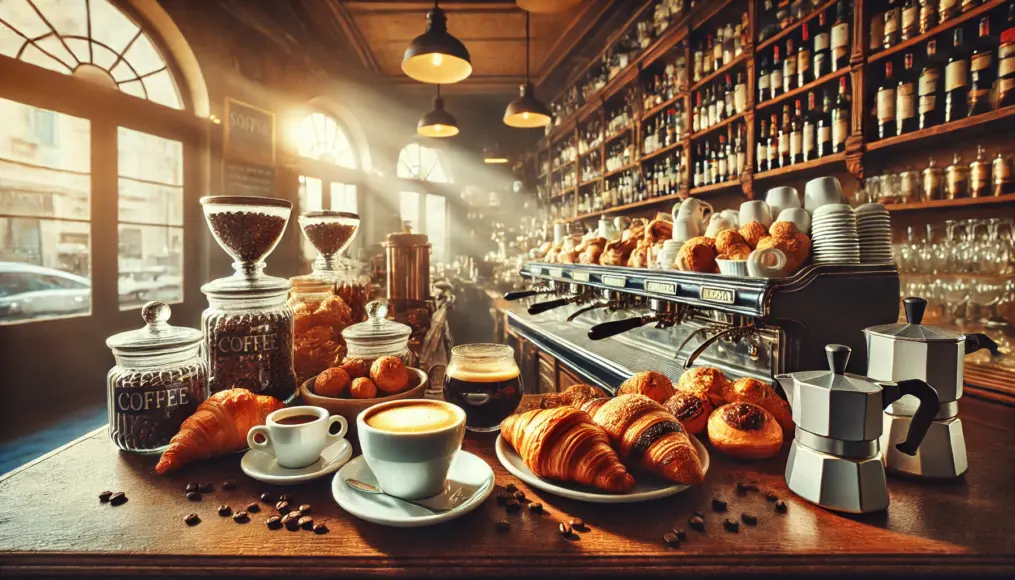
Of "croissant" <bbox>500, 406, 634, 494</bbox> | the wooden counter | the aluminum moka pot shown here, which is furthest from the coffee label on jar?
"croissant" <bbox>500, 406, 634, 494</bbox>

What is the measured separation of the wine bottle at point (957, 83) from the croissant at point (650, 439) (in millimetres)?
2418

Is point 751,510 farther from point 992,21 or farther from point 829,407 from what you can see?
point 992,21

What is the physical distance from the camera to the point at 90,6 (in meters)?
3.57

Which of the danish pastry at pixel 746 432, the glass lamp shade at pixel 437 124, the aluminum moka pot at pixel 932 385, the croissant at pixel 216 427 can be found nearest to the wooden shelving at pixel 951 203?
the aluminum moka pot at pixel 932 385

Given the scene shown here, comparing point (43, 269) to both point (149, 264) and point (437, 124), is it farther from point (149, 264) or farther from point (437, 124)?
point (437, 124)

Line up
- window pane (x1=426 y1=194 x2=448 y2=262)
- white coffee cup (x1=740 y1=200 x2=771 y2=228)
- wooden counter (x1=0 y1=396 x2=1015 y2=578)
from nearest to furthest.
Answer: wooden counter (x1=0 y1=396 x2=1015 y2=578) < white coffee cup (x1=740 y1=200 x2=771 y2=228) < window pane (x1=426 y1=194 x2=448 y2=262)

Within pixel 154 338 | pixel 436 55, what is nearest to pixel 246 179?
pixel 436 55

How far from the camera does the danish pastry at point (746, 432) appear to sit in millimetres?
935

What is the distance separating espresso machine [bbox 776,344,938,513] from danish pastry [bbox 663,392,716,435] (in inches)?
9.5

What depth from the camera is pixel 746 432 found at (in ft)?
3.09

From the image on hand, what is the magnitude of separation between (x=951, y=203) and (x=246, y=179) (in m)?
5.58

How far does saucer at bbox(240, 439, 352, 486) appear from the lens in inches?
32.7

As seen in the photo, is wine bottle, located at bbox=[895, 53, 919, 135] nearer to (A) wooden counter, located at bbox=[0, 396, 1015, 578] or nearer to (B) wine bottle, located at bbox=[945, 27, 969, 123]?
(B) wine bottle, located at bbox=[945, 27, 969, 123]

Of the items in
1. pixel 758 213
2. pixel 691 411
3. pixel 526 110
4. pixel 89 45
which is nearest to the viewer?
pixel 691 411
